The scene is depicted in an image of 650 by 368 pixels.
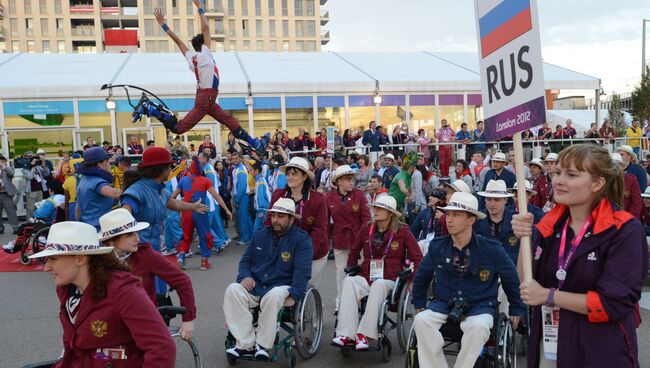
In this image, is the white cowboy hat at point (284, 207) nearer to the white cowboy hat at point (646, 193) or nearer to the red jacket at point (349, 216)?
the red jacket at point (349, 216)

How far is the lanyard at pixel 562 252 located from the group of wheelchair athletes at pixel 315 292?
0.21 ft

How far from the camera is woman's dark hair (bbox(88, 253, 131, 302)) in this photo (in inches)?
96.3

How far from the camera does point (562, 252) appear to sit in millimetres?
2592

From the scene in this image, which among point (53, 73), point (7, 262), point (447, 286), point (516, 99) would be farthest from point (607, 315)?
point (53, 73)

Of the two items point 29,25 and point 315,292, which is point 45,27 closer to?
point 29,25

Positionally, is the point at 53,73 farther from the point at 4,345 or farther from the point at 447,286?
the point at 447,286

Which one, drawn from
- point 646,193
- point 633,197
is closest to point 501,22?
point 633,197

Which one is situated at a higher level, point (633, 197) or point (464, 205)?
point (464, 205)

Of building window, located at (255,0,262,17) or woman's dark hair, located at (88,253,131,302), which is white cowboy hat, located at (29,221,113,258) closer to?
woman's dark hair, located at (88,253,131,302)

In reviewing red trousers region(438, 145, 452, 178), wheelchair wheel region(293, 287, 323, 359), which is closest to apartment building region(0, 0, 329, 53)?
red trousers region(438, 145, 452, 178)

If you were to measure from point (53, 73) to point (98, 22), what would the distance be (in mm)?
59942

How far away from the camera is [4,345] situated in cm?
584

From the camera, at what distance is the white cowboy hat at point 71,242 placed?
2463mm

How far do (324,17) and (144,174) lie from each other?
88.4m
